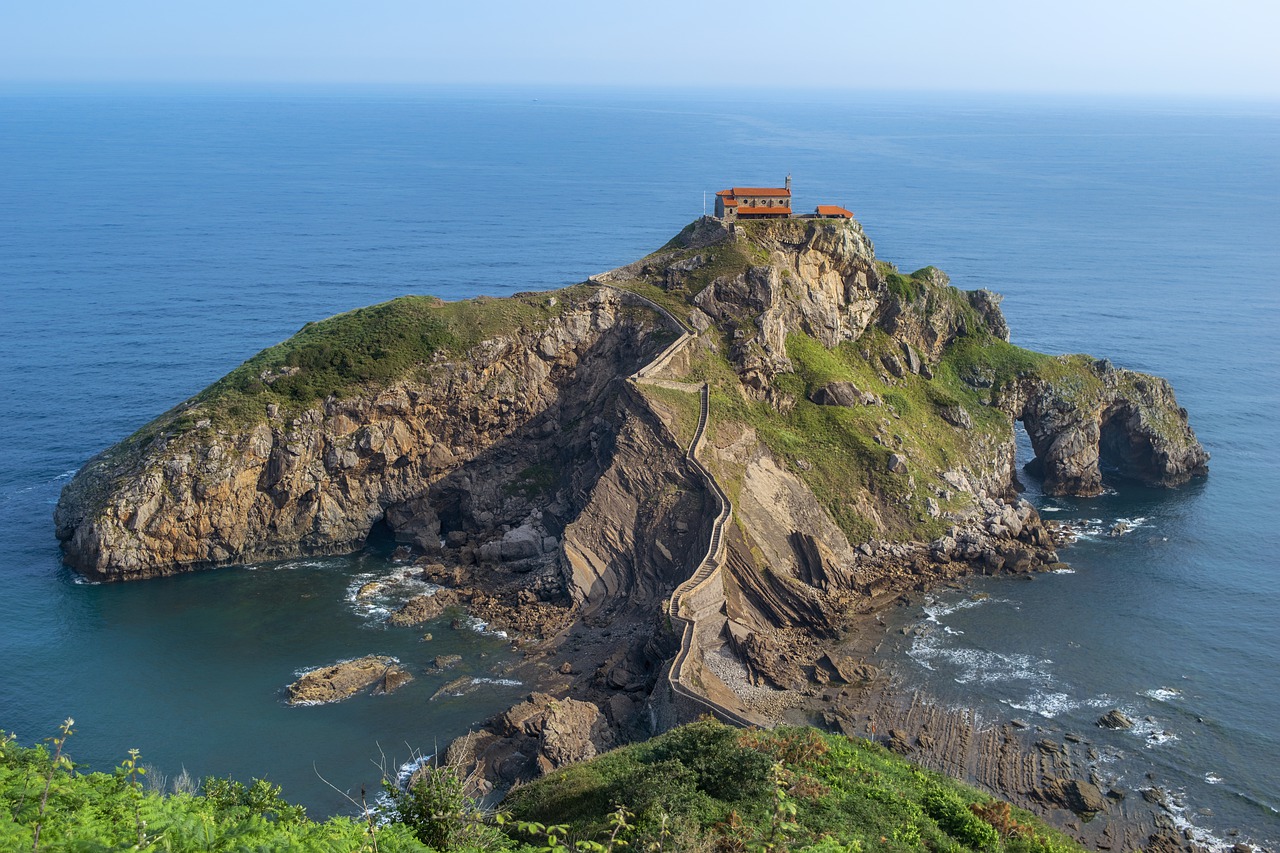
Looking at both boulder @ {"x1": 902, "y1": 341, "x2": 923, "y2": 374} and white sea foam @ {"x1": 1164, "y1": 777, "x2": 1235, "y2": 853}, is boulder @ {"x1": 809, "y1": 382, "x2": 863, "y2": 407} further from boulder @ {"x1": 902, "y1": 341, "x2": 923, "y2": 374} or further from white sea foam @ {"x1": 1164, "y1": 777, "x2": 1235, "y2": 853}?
white sea foam @ {"x1": 1164, "y1": 777, "x2": 1235, "y2": 853}

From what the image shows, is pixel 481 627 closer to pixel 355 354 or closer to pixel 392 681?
pixel 392 681

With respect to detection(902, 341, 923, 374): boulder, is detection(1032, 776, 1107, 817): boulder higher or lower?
lower

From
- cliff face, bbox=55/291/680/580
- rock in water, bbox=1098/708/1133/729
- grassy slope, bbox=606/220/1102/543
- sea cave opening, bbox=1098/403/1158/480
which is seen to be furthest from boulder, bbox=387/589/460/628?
sea cave opening, bbox=1098/403/1158/480

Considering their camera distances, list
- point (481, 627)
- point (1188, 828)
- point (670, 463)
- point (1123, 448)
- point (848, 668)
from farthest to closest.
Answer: point (1123, 448) < point (670, 463) < point (481, 627) < point (848, 668) < point (1188, 828)

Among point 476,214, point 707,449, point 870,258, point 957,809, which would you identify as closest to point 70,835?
point 957,809

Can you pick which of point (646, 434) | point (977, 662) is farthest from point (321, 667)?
point (977, 662)

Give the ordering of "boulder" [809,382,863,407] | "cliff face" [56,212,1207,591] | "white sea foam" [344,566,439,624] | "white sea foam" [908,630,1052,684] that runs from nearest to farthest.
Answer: "white sea foam" [908,630,1052,684] → "white sea foam" [344,566,439,624] → "cliff face" [56,212,1207,591] → "boulder" [809,382,863,407]
